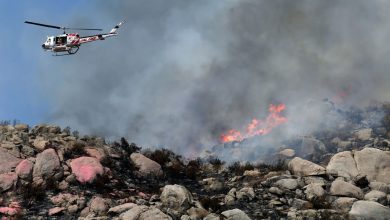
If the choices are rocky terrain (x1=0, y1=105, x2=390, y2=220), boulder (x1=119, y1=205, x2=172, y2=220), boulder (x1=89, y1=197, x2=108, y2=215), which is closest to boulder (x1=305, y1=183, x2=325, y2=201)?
rocky terrain (x1=0, y1=105, x2=390, y2=220)

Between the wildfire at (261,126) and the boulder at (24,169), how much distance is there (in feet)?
84.8

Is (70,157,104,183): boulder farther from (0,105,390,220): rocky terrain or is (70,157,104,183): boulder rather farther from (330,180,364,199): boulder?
(330,180,364,199): boulder

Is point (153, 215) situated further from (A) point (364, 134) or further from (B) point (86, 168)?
(A) point (364, 134)

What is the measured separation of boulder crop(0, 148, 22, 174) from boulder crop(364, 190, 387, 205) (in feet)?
42.8

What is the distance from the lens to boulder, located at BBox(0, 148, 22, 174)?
50.0 feet

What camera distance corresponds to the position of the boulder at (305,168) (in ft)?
58.1

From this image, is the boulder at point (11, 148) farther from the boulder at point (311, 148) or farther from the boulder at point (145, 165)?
the boulder at point (311, 148)

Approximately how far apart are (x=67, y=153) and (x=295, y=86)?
33.4 m

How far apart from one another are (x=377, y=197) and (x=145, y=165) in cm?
985

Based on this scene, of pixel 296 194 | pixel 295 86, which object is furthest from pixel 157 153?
pixel 295 86

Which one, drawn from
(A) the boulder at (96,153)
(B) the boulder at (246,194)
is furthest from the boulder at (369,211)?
(A) the boulder at (96,153)

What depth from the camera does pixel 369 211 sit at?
1409cm

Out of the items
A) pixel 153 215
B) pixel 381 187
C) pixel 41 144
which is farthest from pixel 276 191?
pixel 41 144

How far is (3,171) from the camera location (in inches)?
595
